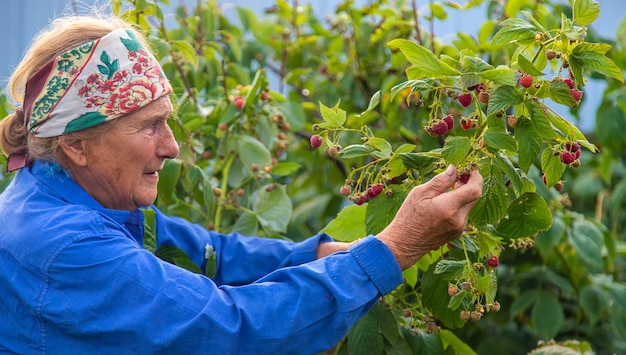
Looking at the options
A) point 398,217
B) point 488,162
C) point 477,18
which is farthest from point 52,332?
point 477,18

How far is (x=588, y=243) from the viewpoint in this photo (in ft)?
8.77

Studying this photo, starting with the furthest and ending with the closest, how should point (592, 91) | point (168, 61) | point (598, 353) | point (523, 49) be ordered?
point (592, 91) → point (598, 353) → point (168, 61) → point (523, 49)

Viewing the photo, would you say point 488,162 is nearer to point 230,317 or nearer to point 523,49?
point 523,49

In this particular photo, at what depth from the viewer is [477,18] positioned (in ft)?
18.1

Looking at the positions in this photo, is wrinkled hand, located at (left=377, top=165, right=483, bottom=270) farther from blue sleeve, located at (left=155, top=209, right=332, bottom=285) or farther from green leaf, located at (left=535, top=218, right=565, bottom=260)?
green leaf, located at (left=535, top=218, right=565, bottom=260)

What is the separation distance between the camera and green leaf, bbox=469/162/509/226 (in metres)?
1.68

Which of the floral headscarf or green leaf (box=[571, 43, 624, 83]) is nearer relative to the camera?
green leaf (box=[571, 43, 624, 83])

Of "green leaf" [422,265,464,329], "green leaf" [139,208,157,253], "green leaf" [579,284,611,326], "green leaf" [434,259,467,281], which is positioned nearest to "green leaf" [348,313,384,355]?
"green leaf" [422,265,464,329]

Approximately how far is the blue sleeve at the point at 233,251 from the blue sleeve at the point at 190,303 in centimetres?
51

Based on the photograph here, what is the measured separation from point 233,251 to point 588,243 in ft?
3.62

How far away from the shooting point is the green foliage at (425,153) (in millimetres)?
1671

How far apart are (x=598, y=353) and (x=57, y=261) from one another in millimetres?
2133

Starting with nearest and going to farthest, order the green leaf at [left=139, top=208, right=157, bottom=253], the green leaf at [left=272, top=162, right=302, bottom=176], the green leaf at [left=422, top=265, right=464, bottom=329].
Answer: the green leaf at [left=422, top=265, right=464, bottom=329]
the green leaf at [left=139, top=208, right=157, bottom=253]
the green leaf at [left=272, top=162, right=302, bottom=176]

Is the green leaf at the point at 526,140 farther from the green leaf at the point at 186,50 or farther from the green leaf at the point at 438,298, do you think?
the green leaf at the point at 186,50
